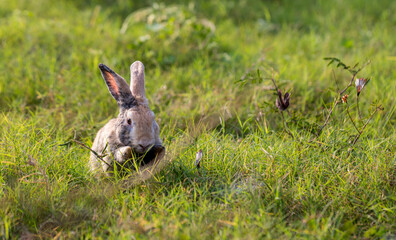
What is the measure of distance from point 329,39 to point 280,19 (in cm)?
→ 121

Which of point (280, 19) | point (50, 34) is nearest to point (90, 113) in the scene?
point (50, 34)

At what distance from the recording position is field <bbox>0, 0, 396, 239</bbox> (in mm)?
2840

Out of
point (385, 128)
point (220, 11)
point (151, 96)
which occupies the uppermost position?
point (220, 11)

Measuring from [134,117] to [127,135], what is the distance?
140mm

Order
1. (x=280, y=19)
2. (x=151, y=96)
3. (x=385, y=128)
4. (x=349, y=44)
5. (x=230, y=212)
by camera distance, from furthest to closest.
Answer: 1. (x=280, y=19)
2. (x=349, y=44)
3. (x=151, y=96)
4. (x=385, y=128)
5. (x=230, y=212)

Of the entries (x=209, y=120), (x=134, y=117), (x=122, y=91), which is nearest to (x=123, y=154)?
(x=134, y=117)

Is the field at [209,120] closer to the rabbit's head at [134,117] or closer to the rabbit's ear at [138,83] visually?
the rabbit's head at [134,117]

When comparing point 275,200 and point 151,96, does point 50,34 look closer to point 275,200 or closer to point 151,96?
point 151,96

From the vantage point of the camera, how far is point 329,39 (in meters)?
6.30

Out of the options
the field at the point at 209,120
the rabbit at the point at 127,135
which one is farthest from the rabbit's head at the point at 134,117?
the field at the point at 209,120

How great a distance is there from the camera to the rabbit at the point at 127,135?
308cm

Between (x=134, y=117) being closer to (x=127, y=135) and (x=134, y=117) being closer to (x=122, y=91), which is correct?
(x=127, y=135)

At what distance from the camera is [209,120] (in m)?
4.29

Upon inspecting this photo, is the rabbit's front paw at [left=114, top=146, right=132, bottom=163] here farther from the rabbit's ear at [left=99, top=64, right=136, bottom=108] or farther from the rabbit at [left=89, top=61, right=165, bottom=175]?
the rabbit's ear at [left=99, top=64, right=136, bottom=108]
